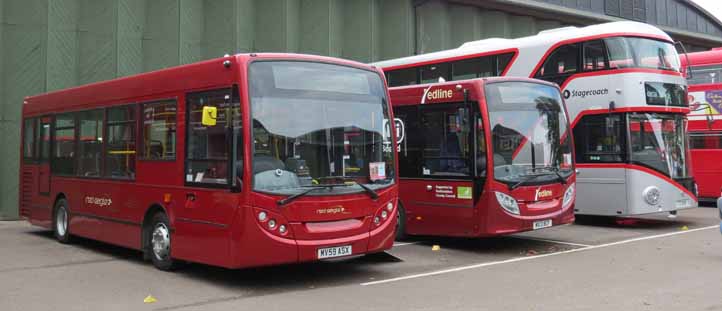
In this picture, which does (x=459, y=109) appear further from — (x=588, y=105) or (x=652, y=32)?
(x=652, y=32)

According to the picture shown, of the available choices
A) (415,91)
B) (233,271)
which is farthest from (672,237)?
(233,271)

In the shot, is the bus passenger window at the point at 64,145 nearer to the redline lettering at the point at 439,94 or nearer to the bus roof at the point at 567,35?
the redline lettering at the point at 439,94

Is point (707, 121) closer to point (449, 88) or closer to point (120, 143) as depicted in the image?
point (449, 88)

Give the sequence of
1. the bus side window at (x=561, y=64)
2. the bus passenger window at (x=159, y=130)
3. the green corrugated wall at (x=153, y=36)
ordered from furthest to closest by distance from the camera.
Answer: the green corrugated wall at (x=153, y=36) → the bus side window at (x=561, y=64) → the bus passenger window at (x=159, y=130)

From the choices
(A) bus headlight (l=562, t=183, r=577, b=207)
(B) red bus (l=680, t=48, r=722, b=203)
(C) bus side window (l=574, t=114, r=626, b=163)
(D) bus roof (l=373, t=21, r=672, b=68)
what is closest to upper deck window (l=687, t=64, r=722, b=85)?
(B) red bus (l=680, t=48, r=722, b=203)

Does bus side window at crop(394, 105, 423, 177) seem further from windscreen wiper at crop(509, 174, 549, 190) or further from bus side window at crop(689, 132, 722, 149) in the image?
bus side window at crop(689, 132, 722, 149)

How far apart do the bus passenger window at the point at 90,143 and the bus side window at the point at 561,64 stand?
929 centimetres

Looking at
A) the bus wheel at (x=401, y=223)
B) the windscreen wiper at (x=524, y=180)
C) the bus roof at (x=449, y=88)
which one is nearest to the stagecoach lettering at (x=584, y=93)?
the bus roof at (x=449, y=88)

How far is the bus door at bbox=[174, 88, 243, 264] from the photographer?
8367 mm

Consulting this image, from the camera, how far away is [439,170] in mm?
12211

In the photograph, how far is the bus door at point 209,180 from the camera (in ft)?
27.5

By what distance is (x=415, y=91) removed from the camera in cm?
1292

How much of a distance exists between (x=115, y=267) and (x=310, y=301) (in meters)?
4.03

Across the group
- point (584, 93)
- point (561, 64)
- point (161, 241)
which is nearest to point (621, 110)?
point (584, 93)
